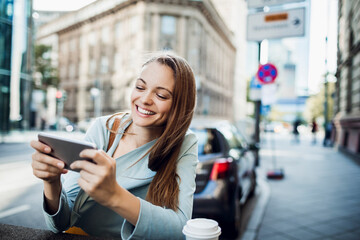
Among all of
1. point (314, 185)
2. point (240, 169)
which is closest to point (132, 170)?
point (240, 169)

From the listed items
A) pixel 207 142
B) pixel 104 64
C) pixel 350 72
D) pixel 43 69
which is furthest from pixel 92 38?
pixel 207 142

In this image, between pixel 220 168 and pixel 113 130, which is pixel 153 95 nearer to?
pixel 113 130

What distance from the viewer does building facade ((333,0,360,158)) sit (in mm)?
10602

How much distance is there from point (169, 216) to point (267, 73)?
707 centimetres

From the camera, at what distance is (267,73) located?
7789mm

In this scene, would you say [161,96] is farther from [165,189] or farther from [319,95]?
[319,95]

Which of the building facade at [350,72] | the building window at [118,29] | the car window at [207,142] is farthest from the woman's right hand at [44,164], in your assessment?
the building window at [118,29]

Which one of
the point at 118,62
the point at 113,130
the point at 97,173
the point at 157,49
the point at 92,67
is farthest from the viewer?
the point at 92,67

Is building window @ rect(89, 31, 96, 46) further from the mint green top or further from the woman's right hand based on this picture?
the woman's right hand

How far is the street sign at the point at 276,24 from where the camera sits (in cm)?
528

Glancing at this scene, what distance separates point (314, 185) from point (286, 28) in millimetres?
3936

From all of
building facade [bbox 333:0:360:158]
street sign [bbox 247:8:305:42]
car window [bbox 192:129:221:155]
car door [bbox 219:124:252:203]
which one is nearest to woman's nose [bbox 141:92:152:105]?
car window [bbox 192:129:221:155]

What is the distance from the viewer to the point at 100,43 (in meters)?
37.4

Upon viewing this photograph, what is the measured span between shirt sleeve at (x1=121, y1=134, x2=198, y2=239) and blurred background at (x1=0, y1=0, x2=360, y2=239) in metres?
4.55
